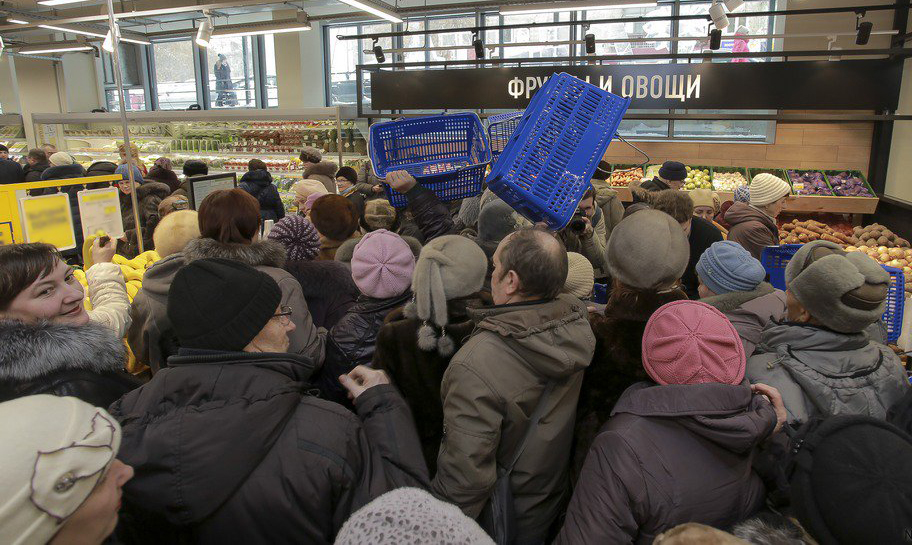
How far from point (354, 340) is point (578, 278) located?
87 centimetres

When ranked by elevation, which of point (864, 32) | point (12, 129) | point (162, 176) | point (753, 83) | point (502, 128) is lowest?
point (162, 176)

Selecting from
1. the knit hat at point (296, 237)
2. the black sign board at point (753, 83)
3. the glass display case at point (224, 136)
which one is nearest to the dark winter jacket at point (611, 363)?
the knit hat at point (296, 237)

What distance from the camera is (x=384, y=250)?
80.5 inches

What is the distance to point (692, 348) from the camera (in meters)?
1.43

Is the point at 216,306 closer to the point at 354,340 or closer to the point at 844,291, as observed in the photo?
the point at 354,340

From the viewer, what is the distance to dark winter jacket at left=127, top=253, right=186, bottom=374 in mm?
2285

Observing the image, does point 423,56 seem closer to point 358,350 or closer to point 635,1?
point 635,1

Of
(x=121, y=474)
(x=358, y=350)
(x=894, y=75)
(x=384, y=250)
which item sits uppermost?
(x=894, y=75)

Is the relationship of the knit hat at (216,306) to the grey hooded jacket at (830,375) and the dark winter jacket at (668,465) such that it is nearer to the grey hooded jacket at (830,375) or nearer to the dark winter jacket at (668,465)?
the dark winter jacket at (668,465)

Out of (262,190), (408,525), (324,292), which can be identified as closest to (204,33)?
(262,190)

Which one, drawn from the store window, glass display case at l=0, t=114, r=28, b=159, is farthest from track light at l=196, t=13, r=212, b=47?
glass display case at l=0, t=114, r=28, b=159

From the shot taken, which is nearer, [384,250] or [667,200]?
[384,250]

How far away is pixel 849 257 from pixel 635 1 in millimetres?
5540

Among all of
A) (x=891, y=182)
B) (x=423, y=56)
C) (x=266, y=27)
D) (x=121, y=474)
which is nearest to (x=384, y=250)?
(x=121, y=474)
